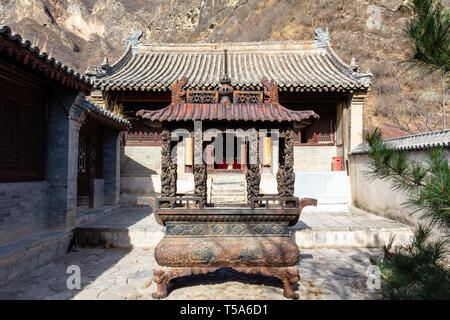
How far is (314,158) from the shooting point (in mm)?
10242

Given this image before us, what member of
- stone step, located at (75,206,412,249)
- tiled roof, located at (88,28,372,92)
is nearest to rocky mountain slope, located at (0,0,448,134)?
tiled roof, located at (88,28,372,92)

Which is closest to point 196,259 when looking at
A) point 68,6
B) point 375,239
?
point 375,239

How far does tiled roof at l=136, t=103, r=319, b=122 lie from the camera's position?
365 cm

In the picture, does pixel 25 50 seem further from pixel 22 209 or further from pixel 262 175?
pixel 262 175

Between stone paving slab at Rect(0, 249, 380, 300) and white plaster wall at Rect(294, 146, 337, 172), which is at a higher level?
white plaster wall at Rect(294, 146, 337, 172)

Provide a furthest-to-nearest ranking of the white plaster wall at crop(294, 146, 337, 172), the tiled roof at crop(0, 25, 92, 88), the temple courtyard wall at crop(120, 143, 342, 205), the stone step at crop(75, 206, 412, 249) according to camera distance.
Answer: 1. the white plaster wall at crop(294, 146, 337, 172)
2. the temple courtyard wall at crop(120, 143, 342, 205)
3. the stone step at crop(75, 206, 412, 249)
4. the tiled roof at crop(0, 25, 92, 88)

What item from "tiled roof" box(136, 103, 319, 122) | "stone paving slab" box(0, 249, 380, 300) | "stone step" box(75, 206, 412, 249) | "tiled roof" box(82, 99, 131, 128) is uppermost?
"tiled roof" box(82, 99, 131, 128)

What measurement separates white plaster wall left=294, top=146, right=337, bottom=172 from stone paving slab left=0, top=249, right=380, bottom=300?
526cm

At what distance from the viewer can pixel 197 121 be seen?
3.72 meters

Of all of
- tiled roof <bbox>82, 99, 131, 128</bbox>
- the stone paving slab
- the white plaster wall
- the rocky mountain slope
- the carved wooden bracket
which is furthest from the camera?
the rocky mountain slope

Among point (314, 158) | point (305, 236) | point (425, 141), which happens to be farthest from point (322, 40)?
point (305, 236)

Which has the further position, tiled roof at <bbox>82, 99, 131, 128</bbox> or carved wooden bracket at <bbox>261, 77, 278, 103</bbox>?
tiled roof at <bbox>82, 99, 131, 128</bbox>

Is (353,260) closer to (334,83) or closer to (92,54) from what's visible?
(334,83)

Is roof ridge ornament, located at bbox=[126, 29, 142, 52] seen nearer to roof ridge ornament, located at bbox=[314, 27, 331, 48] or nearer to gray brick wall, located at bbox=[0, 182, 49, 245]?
roof ridge ornament, located at bbox=[314, 27, 331, 48]
